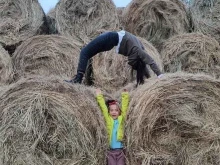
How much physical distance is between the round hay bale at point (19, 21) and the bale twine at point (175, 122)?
2.10 m

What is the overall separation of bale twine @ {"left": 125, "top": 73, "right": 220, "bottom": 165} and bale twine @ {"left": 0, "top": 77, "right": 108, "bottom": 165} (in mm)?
288

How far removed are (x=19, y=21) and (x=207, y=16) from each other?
2366mm

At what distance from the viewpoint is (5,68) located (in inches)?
185

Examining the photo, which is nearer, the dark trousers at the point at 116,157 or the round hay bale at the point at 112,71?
the dark trousers at the point at 116,157

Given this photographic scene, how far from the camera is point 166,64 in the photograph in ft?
17.0

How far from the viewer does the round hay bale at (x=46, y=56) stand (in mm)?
4906

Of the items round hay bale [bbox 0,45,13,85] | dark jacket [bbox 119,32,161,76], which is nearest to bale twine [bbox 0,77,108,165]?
dark jacket [bbox 119,32,161,76]

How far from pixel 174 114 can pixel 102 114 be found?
22.6 inches

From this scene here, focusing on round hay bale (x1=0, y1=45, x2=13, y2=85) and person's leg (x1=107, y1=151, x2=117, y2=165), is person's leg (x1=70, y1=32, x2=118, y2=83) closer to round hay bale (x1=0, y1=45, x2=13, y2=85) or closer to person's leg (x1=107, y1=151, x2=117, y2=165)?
round hay bale (x1=0, y1=45, x2=13, y2=85)

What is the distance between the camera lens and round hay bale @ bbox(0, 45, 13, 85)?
4602 millimetres

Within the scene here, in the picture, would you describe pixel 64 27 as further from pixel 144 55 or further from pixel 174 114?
pixel 174 114

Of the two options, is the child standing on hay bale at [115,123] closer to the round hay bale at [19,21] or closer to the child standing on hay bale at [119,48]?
the child standing on hay bale at [119,48]

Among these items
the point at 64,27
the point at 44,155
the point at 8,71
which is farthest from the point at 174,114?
the point at 64,27

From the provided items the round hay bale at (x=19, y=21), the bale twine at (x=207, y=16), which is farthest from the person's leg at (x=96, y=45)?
the bale twine at (x=207, y=16)
